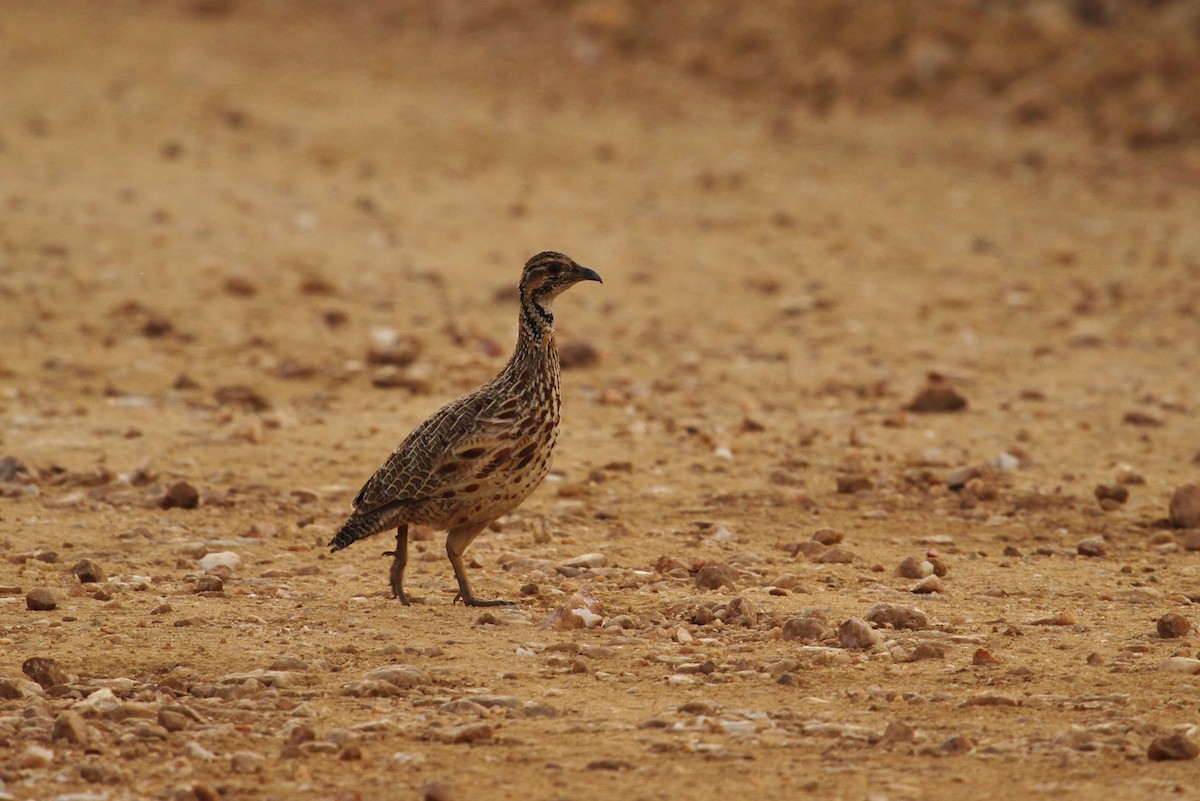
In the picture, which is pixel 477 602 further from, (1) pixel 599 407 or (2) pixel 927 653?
(1) pixel 599 407

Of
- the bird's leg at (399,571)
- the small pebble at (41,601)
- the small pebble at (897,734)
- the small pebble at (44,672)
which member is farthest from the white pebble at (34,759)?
the small pebble at (897,734)

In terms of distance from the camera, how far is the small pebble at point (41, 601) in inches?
268

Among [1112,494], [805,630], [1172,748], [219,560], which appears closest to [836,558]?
[805,630]

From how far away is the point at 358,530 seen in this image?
7.28 m

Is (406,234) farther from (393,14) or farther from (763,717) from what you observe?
(763,717)

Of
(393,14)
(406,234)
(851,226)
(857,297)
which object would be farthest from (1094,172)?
(393,14)

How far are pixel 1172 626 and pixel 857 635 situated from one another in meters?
1.22

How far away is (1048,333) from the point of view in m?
13.8

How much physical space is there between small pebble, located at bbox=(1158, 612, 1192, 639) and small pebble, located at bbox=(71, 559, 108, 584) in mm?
4335

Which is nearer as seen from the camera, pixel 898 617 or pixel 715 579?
pixel 898 617

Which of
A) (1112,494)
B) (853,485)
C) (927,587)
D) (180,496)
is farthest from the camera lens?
(853,485)

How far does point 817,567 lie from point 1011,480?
2.21 metres

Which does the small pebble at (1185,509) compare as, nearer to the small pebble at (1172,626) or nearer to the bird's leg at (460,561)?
the small pebble at (1172,626)

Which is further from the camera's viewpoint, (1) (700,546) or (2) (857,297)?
(2) (857,297)
